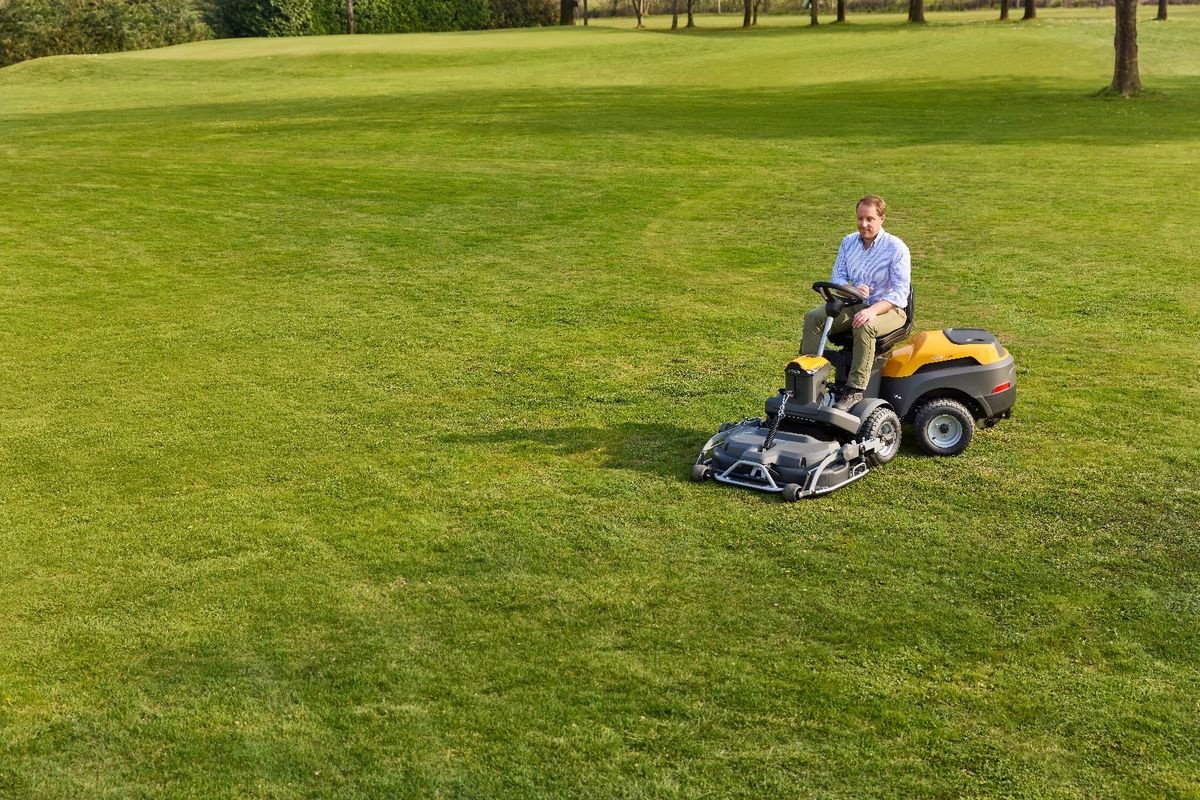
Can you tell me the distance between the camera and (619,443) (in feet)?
32.0

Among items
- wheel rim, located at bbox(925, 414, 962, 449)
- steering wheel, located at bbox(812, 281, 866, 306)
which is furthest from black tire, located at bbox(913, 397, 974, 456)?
steering wheel, located at bbox(812, 281, 866, 306)

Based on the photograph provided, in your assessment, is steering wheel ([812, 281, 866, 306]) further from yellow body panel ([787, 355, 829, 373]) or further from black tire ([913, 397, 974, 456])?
black tire ([913, 397, 974, 456])

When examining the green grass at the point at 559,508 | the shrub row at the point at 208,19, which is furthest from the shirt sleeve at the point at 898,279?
the shrub row at the point at 208,19

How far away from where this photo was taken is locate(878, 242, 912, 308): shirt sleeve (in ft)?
30.4

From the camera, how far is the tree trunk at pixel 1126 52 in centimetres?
3197

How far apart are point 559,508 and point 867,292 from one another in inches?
112

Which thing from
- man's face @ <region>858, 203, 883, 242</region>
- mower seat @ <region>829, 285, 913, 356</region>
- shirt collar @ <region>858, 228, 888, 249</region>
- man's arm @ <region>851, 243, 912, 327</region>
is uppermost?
man's face @ <region>858, 203, 883, 242</region>

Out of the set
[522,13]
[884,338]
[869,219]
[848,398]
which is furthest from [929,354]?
[522,13]

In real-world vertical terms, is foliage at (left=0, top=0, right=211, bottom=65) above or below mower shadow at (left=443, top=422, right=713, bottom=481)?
above

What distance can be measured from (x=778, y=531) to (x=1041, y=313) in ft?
22.9

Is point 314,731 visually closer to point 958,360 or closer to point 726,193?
point 958,360

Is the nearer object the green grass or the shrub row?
the green grass

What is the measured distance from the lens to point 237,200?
68.9 ft

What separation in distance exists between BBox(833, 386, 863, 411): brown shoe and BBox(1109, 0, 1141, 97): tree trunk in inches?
1085
